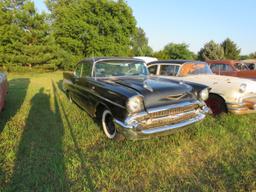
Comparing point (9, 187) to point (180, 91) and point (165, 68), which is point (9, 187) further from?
point (165, 68)

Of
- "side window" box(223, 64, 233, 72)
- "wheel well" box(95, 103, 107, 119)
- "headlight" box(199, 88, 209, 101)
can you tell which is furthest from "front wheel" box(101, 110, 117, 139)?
"side window" box(223, 64, 233, 72)

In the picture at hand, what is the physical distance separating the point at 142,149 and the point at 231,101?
8.90ft

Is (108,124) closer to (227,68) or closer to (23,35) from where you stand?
(227,68)

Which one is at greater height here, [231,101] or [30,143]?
[231,101]

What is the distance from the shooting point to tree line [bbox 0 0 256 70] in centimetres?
2092

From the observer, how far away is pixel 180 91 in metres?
3.49

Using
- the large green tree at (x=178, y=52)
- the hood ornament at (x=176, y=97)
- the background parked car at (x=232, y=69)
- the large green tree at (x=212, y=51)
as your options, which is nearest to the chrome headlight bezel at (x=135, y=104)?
the hood ornament at (x=176, y=97)

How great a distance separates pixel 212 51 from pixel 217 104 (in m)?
31.6

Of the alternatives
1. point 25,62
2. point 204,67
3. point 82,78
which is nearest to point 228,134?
point 204,67

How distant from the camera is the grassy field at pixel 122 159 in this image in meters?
2.41

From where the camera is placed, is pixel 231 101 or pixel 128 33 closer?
pixel 231 101

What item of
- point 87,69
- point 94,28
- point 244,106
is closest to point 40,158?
point 87,69

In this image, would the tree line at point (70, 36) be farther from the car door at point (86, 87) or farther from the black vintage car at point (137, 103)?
the black vintage car at point (137, 103)

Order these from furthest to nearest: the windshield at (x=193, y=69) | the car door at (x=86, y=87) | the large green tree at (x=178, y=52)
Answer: the large green tree at (x=178, y=52) < the windshield at (x=193, y=69) < the car door at (x=86, y=87)
